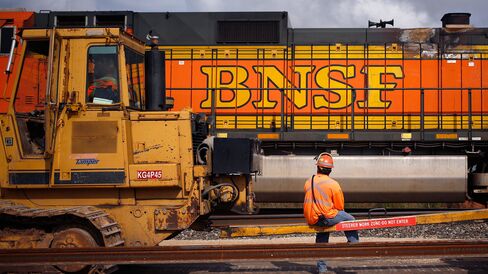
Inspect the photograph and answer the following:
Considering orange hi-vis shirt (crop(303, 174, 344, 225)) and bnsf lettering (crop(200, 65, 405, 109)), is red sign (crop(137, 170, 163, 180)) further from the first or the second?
bnsf lettering (crop(200, 65, 405, 109))

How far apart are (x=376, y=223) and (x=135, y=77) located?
3.08 metres

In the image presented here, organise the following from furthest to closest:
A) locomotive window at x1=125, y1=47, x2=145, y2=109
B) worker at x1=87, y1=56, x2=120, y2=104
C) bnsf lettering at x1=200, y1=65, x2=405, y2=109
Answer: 1. bnsf lettering at x1=200, y1=65, x2=405, y2=109
2. locomotive window at x1=125, y1=47, x2=145, y2=109
3. worker at x1=87, y1=56, x2=120, y2=104

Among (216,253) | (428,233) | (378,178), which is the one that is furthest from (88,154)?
(428,233)

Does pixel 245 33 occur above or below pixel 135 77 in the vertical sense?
above

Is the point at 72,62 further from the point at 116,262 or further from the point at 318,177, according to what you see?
the point at 318,177

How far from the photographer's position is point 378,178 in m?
9.05

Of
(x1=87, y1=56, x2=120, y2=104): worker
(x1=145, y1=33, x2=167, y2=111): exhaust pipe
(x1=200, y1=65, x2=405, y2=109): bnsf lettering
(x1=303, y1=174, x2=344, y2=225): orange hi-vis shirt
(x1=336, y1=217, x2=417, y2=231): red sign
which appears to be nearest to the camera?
(x1=336, y1=217, x2=417, y2=231): red sign

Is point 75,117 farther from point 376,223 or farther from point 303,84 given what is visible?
point 303,84

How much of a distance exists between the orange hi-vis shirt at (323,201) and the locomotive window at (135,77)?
7.24 feet

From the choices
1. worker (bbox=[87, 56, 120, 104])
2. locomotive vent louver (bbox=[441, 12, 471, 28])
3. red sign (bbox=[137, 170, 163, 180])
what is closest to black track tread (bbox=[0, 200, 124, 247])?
red sign (bbox=[137, 170, 163, 180])

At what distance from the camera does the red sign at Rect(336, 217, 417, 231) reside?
529 centimetres

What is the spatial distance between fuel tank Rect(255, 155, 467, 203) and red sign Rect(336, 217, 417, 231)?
11.9 feet

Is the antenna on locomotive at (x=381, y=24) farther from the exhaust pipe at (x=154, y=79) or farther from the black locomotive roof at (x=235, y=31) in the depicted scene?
→ the exhaust pipe at (x=154, y=79)

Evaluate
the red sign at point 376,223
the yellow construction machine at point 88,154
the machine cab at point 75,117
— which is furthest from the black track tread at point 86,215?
the red sign at point 376,223
